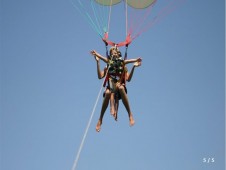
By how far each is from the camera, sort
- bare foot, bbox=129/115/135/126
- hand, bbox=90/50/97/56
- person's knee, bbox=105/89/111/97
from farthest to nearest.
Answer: bare foot, bbox=129/115/135/126, person's knee, bbox=105/89/111/97, hand, bbox=90/50/97/56

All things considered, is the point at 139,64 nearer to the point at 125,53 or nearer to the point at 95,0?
the point at 125,53

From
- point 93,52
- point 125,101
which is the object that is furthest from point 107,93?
point 93,52

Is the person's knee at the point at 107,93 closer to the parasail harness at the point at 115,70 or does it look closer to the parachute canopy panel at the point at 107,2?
the parasail harness at the point at 115,70

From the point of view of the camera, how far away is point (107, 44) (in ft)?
39.7

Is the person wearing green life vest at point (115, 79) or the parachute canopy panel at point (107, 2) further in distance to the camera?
the parachute canopy panel at point (107, 2)

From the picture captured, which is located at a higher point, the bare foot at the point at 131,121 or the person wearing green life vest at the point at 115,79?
the person wearing green life vest at the point at 115,79

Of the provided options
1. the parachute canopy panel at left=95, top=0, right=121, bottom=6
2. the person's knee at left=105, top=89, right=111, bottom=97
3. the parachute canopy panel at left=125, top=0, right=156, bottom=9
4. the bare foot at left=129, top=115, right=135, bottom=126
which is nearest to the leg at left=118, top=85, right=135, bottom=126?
the bare foot at left=129, top=115, right=135, bottom=126

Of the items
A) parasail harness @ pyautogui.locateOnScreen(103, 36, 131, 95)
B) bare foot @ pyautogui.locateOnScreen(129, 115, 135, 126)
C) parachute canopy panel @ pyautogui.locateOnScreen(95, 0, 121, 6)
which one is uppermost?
parachute canopy panel @ pyautogui.locateOnScreen(95, 0, 121, 6)

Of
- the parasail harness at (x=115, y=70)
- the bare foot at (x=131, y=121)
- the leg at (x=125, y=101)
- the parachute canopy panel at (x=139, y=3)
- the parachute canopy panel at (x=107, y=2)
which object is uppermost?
the parachute canopy panel at (x=139, y=3)

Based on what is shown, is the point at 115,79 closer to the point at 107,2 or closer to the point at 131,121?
the point at 131,121

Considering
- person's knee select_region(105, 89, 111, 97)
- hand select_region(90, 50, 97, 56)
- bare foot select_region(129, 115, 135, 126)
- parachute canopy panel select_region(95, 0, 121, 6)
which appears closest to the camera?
hand select_region(90, 50, 97, 56)

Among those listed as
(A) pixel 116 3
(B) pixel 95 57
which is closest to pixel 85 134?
(B) pixel 95 57

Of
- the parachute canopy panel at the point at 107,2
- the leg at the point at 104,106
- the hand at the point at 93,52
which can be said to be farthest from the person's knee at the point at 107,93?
the parachute canopy panel at the point at 107,2

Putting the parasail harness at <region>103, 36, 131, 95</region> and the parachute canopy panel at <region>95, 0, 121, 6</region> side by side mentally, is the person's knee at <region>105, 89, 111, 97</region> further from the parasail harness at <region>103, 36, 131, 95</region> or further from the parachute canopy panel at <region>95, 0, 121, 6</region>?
the parachute canopy panel at <region>95, 0, 121, 6</region>
